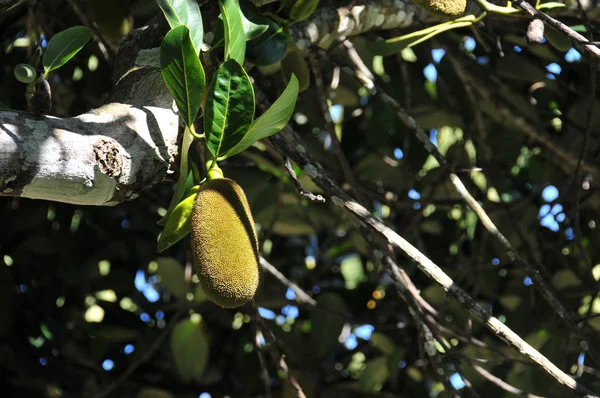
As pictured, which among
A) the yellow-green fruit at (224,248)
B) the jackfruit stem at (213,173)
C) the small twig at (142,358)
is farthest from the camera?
the small twig at (142,358)

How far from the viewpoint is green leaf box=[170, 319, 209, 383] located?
4.74ft

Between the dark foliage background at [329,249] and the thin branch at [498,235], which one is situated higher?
the thin branch at [498,235]

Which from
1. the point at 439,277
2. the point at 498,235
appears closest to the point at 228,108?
the point at 439,277

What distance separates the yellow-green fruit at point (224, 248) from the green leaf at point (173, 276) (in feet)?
2.59

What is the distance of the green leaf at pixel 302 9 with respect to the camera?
2.81ft

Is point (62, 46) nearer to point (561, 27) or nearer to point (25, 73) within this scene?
point (25, 73)

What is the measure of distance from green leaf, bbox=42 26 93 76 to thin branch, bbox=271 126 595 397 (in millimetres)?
204

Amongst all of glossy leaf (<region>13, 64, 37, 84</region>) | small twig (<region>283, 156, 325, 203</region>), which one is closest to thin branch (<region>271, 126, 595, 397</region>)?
small twig (<region>283, 156, 325, 203</region>)

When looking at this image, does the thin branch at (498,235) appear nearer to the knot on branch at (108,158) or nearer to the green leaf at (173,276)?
the knot on branch at (108,158)

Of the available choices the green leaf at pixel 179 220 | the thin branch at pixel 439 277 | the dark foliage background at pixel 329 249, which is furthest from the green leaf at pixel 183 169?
the dark foliage background at pixel 329 249

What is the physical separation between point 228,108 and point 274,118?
40mm

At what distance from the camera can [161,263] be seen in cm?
141

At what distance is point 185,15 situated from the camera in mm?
706

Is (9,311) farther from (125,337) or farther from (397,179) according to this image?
(397,179)
